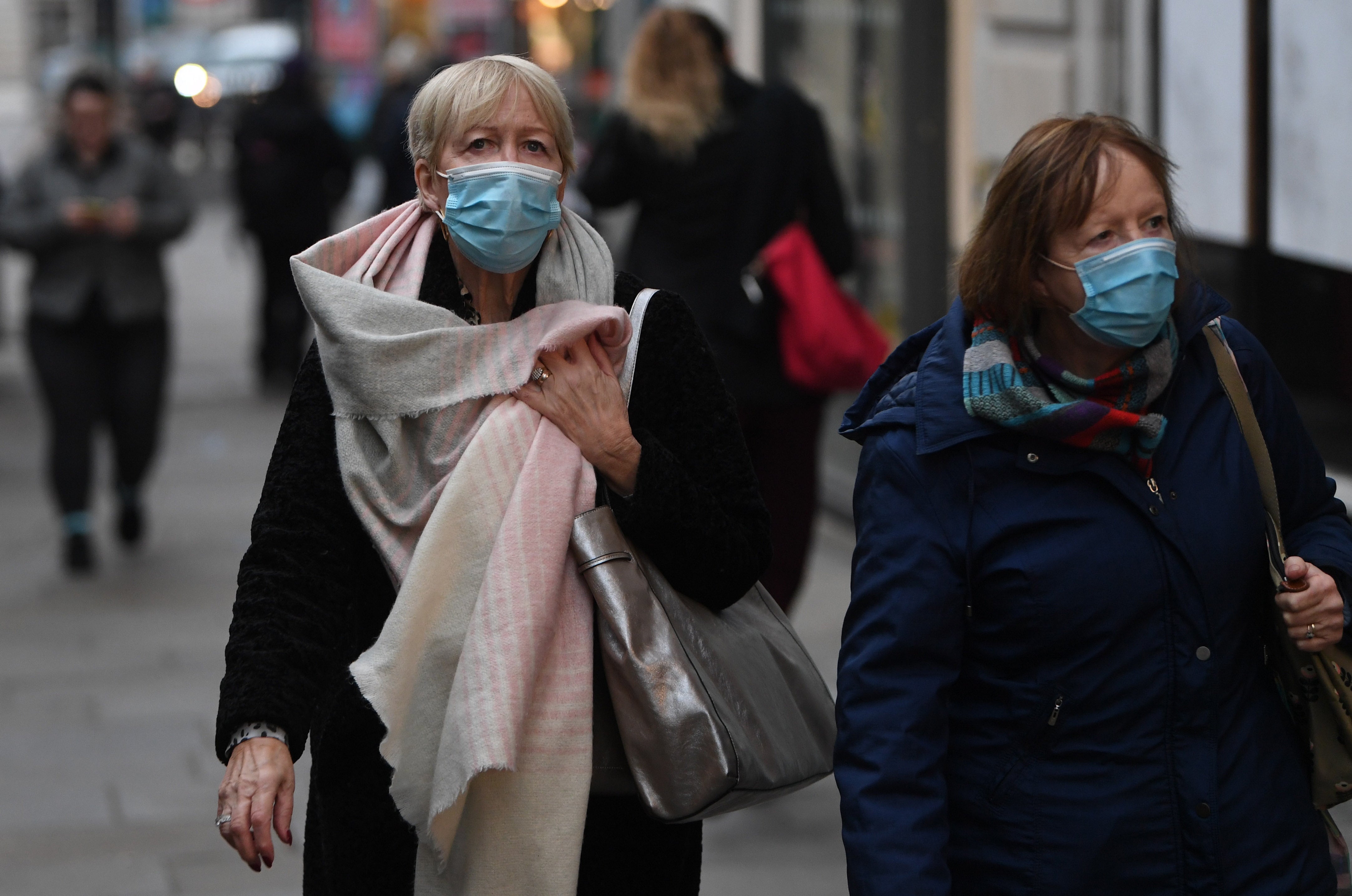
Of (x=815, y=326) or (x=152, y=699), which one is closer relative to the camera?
(x=815, y=326)

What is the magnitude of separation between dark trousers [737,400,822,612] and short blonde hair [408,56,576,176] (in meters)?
2.71

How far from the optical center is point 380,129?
41.9 feet

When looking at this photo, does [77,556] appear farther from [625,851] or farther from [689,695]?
[689,695]

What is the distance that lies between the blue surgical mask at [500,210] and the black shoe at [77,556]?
231 inches

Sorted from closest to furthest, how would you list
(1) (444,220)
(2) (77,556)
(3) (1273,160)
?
(1) (444,220) → (3) (1273,160) → (2) (77,556)

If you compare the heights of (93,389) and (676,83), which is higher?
(676,83)

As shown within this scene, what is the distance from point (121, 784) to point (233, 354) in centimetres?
986

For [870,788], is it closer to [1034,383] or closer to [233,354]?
[1034,383]

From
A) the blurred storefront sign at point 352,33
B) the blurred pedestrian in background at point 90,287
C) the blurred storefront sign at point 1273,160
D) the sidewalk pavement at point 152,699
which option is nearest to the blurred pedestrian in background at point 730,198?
the sidewalk pavement at point 152,699

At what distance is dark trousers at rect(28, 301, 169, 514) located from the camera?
7867 mm

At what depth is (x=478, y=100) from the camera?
256 centimetres

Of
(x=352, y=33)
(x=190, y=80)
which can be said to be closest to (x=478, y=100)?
(x=352, y=33)

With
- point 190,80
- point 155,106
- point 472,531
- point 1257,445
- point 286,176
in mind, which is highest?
point 1257,445

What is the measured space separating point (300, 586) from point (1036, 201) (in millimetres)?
1076
